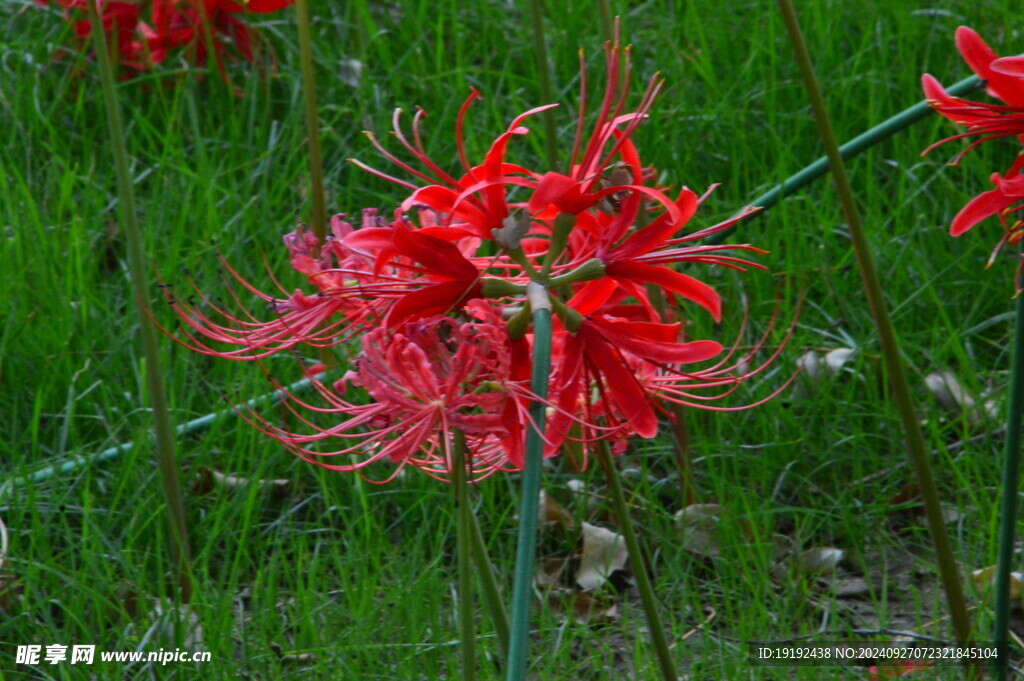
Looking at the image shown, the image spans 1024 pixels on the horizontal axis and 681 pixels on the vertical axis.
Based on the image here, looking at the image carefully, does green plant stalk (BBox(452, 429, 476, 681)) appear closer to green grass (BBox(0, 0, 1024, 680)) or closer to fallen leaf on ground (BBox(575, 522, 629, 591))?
green grass (BBox(0, 0, 1024, 680))

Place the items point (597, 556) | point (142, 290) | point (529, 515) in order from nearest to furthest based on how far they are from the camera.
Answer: point (529, 515) → point (142, 290) → point (597, 556)

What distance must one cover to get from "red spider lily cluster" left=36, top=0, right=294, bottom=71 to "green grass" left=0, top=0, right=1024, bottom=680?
0.10 metres

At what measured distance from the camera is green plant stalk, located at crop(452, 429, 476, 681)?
1.29m

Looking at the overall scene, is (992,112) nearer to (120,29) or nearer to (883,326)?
(883,326)

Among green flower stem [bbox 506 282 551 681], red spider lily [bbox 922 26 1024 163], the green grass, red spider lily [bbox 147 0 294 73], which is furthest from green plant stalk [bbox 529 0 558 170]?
red spider lily [bbox 147 0 294 73]

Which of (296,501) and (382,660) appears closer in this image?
(382,660)

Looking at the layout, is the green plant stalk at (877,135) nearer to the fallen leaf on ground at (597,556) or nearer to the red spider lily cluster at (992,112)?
the red spider lily cluster at (992,112)

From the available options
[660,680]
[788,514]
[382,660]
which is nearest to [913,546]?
[788,514]

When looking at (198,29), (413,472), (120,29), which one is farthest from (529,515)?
(120,29)

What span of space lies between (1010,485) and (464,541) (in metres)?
0.74

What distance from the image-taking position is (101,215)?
2947 millimetres

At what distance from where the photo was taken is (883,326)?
1.58m

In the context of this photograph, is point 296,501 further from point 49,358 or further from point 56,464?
point 49,358

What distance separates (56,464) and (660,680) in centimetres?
126
